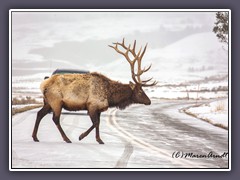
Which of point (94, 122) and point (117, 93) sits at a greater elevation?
point (117, 93)

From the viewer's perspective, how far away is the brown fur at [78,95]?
10219 mm

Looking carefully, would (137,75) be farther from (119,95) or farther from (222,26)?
(222,26)

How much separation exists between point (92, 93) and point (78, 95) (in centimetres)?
27

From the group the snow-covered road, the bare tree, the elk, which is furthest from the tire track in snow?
the bare tree

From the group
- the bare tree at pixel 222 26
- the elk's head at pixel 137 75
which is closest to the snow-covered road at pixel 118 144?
the elk's head at pixel 137 75

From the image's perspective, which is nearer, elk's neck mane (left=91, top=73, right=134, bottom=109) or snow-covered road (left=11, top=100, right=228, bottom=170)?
snow-covered road (left=11, top=100, right=228, bottom=170)

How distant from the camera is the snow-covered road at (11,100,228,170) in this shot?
9875 millimetres

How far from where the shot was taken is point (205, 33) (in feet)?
36.1

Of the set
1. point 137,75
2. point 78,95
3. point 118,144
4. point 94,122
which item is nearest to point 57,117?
point 78,95

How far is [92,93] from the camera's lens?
408 inches

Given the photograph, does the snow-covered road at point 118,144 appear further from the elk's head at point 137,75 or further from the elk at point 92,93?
the elk's head at point 137,75

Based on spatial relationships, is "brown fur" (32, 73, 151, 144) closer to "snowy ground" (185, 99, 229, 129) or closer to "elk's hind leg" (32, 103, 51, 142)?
"elk's hind leg" (32, 103, 51, 142)

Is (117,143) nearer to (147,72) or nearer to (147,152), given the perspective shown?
(147,152)
